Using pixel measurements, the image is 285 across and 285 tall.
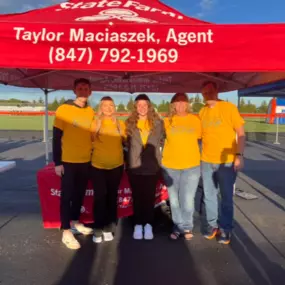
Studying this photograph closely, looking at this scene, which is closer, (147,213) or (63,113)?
(63,113)

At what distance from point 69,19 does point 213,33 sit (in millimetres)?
1336

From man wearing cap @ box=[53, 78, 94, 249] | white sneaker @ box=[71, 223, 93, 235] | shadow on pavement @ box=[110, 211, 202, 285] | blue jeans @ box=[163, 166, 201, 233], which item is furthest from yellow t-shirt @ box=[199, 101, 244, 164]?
white sneaker @ box=[71, 223, 93, 235]

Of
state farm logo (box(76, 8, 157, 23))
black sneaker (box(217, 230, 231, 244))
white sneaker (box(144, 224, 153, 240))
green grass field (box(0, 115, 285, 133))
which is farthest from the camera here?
green grass field (box(0, 115, 285, 133))

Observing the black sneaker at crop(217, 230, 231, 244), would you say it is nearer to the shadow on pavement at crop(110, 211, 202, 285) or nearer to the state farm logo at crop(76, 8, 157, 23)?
the shadow on pavement at crop(110, 211, 202, 285)

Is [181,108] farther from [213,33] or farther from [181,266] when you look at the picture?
→ [181,266]

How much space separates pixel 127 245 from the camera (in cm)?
361

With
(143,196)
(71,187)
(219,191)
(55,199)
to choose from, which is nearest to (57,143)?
(71,187)

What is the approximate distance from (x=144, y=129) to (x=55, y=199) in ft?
4.88

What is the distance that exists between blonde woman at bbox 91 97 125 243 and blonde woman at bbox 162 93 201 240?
544 mm

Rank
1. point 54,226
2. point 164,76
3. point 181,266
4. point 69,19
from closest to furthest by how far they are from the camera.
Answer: point 69,19 → point 181,266 → point 54,226 → point 164,76

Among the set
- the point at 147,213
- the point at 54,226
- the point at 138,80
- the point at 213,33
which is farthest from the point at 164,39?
the point at 138,80

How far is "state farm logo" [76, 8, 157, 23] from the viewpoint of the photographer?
2818mm

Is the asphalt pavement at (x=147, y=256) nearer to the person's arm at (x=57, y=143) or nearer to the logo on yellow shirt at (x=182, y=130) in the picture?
the person's arm at (x=57, y=143)

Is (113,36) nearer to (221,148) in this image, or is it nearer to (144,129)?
(144,129)
